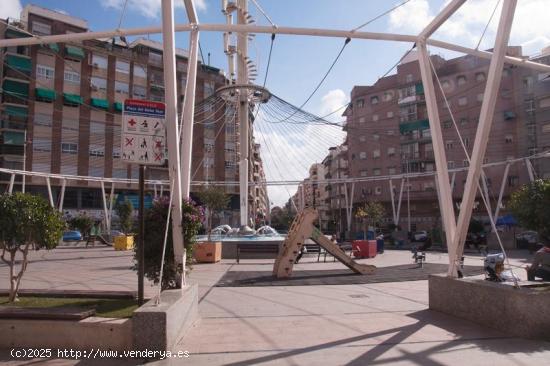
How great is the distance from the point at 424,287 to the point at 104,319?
8.69m

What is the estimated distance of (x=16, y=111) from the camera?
49531mm

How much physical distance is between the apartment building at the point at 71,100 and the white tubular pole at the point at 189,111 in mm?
37014

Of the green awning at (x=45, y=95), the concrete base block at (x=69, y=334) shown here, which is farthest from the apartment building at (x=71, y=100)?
the concrete base block at (x=69, y=334)

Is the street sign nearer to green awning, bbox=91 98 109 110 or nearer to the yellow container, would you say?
the yellow container

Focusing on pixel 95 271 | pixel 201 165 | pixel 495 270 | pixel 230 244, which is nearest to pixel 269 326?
pixel 495 270

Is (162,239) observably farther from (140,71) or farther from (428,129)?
(428,129)

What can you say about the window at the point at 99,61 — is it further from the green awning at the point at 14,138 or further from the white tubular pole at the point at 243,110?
the white tubular pole at the point at 243,110

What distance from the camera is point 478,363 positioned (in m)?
5.29

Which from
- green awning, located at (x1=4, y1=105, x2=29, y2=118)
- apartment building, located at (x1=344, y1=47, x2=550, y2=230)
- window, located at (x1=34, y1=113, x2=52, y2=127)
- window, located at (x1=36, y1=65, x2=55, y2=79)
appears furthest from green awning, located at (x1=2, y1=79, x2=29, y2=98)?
apartment building, located at (x1=344, y1=47, x2=550, y2=230)

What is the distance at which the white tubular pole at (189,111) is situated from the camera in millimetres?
8227

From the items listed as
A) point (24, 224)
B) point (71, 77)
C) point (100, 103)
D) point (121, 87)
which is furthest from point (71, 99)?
point (24, 224)

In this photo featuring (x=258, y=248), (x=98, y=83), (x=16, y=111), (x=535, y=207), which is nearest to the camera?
(x=535, y=207)

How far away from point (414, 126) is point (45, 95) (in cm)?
4717

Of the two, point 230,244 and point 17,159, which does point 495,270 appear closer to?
point 230,244
